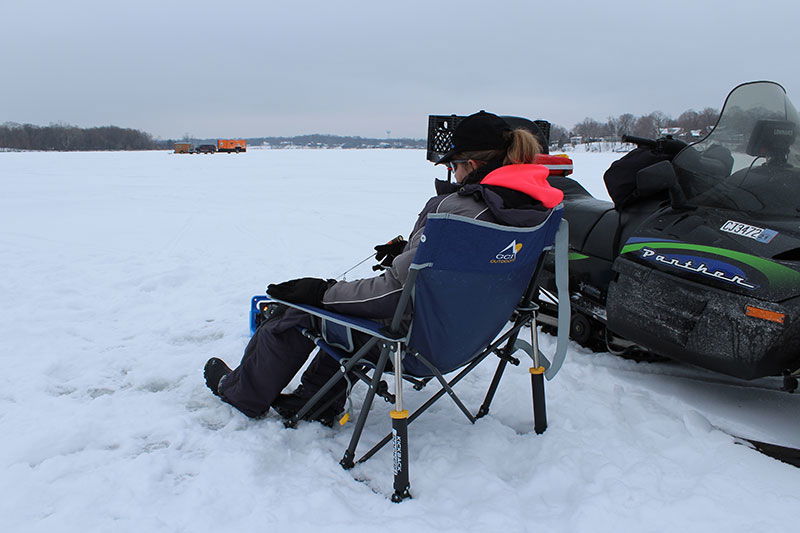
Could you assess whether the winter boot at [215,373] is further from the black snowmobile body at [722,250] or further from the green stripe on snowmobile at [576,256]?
the green stripe on snowmobile at [576,256]

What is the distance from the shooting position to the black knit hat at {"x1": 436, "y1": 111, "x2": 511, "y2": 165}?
247 cm

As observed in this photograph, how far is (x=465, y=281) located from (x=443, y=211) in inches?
11.6

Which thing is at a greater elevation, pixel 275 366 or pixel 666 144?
pixel 666 144

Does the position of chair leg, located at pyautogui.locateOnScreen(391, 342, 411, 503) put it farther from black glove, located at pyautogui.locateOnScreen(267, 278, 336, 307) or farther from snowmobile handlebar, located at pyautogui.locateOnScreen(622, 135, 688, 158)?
snowmobile handlebar, located at pyautogui.locateOnScreen(622, 135, 688, 158)

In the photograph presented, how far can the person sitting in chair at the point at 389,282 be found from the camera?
2.28 m

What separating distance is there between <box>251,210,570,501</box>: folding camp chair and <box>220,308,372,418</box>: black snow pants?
8cm

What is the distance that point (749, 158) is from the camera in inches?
124

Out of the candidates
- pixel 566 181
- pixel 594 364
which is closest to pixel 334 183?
pixel 566 181

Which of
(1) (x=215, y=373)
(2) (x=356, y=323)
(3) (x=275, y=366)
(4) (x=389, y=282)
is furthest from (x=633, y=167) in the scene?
(1) (x=215, y=373)

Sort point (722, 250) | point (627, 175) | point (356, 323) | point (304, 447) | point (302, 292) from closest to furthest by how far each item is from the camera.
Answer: point (356, 323), point (302, 292), point (304, 447), point (722, 250), point (627, 175)

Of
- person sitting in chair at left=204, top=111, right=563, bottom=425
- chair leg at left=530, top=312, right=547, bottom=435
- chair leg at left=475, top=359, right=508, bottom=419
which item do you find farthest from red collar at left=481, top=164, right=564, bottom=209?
chair leg at left=475, top=359, right=508, bottom=419

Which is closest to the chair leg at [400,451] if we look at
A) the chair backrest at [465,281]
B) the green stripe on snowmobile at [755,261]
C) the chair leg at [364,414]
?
the chair leg at [364,414]

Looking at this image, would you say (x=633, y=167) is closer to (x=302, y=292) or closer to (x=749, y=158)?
(x=749, y=158)

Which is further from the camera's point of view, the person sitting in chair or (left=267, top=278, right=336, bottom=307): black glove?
(left=267, top=278, right=336, bottom=307): black glove
